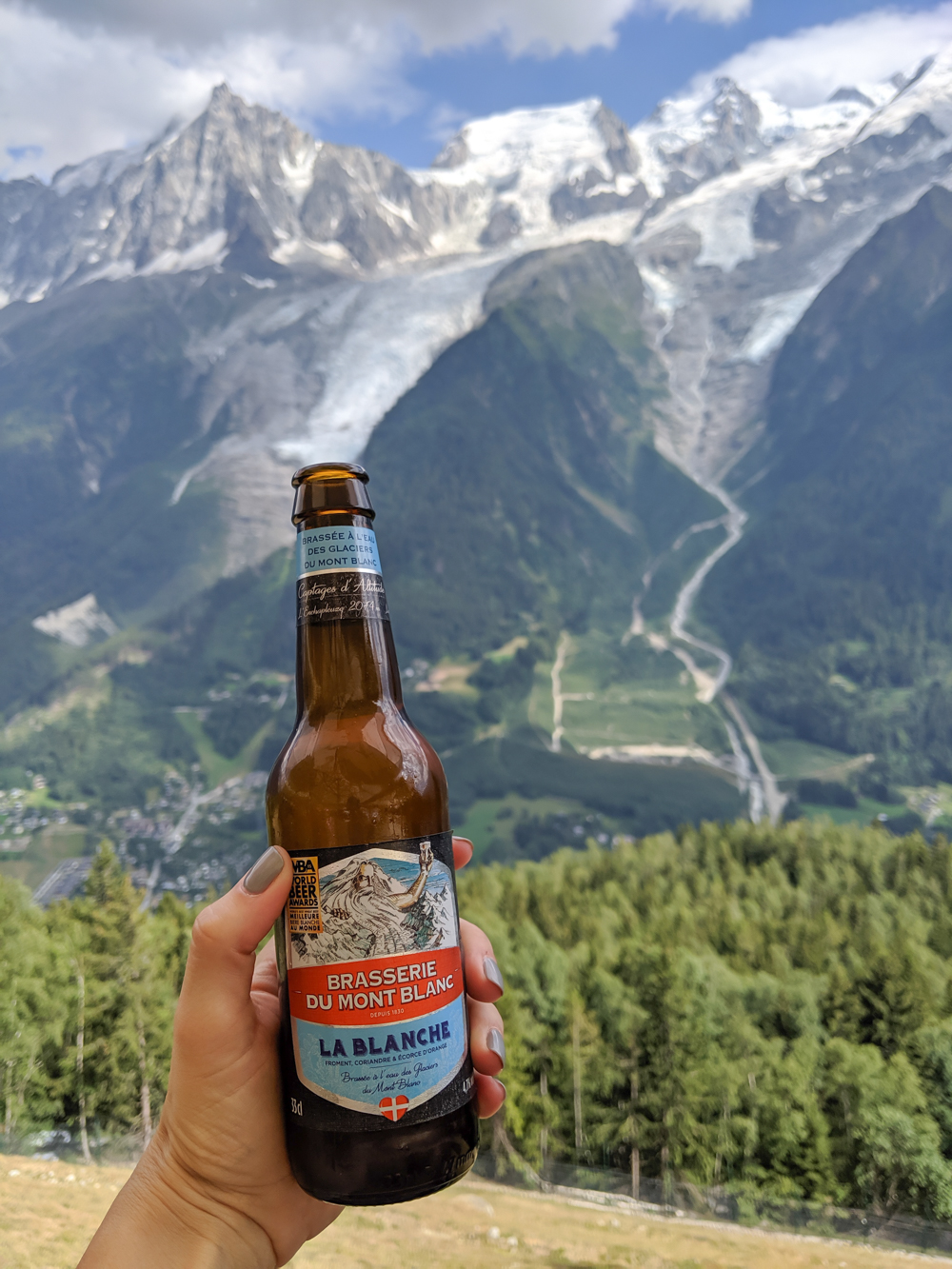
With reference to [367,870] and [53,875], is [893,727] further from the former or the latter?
[367,870]

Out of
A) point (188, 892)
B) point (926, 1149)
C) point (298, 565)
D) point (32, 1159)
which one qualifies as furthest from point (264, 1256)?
point (188, 892)

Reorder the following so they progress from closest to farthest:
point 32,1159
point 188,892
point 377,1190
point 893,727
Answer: point 377,1190, point 32,1159, point 188,892, point 893,727

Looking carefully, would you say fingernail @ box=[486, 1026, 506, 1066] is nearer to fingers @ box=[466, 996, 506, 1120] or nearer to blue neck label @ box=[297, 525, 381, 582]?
fingers @ box=[466, 996, 506, 1120]

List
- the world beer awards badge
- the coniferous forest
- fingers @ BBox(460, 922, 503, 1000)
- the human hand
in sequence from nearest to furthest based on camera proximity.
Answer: the world beer awards badge < the human hand < fingers @ BBox(460, 922, 503, 1000) < the coniferous forest

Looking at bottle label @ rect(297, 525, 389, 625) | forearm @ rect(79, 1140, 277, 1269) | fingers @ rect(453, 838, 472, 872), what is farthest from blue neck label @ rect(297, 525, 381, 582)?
forearm @ rect(79, 1140, 277, 1269)

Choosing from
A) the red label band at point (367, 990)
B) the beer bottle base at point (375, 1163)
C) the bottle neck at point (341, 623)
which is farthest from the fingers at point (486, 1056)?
the bottle neck at point (341, 623)

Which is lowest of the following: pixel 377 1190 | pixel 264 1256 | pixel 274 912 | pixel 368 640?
pixel 264 1256

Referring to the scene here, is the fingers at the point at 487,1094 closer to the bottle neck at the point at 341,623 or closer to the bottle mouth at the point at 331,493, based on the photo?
the bottle neck at the point at 341,623
